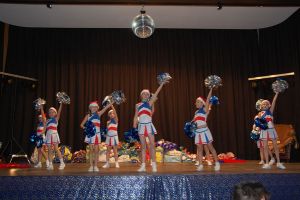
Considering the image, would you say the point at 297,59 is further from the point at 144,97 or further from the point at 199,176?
the point at 199,176

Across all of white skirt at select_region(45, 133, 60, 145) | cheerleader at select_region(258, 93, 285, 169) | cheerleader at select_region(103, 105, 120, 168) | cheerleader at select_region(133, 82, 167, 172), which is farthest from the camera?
cheerleader at select_region(103, 105, 120, 168)

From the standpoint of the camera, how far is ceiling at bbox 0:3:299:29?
1077 cm

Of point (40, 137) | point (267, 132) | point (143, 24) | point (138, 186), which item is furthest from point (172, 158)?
point (138, 186)

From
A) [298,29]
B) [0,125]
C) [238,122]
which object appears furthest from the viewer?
[238,122]

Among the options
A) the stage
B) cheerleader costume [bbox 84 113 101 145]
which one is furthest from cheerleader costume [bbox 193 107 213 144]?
cheerleader costume [bbox 84 113 101 145]

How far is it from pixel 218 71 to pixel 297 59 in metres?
3.07

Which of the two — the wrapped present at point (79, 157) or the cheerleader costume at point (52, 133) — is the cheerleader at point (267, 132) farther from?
the wrapped present at point (79, 157)

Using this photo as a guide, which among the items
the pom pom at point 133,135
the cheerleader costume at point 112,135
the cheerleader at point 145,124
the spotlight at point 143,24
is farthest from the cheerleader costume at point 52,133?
the spotlight at point 143,24

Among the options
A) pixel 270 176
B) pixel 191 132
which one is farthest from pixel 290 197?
pixel 191 132

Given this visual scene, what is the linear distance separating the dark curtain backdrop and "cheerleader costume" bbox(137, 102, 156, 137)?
5822 millimetres

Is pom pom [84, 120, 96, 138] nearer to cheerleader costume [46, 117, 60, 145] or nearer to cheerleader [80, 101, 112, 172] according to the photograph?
cheerleader [80, 101, 112, 172]

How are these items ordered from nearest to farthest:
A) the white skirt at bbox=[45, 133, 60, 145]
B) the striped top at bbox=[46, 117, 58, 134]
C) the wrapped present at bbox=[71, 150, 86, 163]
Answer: the white skirt at bbox=[45, 133, 60, 145] < the striped top at bbox=[46, 117, 58, 134] < the wrapped present at bbox=[71, 150, 86, 163]

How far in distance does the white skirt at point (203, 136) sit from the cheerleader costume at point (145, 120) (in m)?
1.06

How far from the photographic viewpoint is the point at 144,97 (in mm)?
6734
